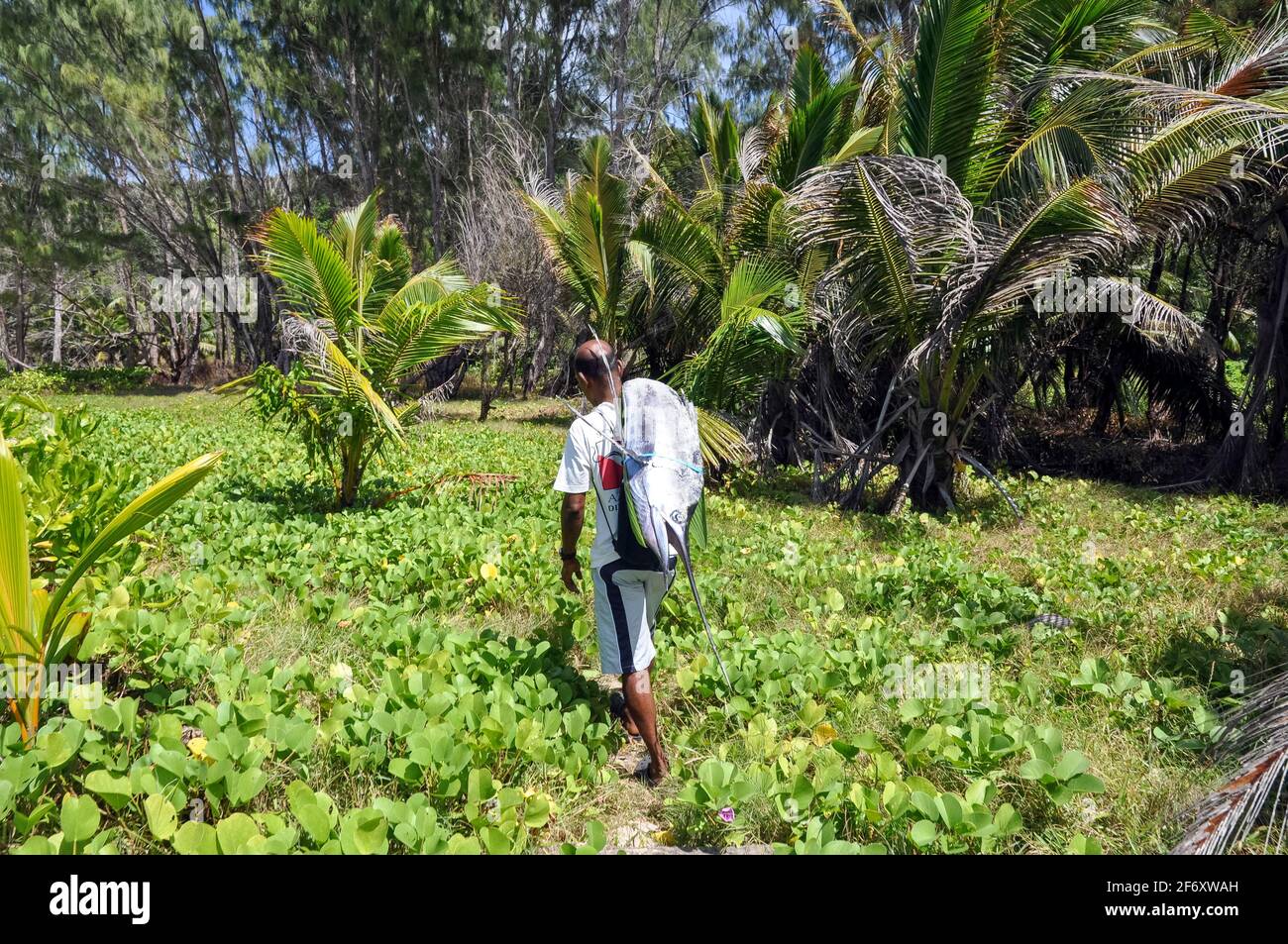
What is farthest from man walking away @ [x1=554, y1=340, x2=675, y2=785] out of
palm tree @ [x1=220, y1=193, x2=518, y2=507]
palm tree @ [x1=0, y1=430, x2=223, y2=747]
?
palm tree @ [x1=220, y1=193, x2=518, y2=507]

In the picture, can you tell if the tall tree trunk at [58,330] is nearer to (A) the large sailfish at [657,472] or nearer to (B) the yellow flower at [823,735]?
(A) the large sailfish at [657,472]

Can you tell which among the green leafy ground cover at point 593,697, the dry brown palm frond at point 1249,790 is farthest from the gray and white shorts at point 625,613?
the dry brown palm frond at point 1249,790

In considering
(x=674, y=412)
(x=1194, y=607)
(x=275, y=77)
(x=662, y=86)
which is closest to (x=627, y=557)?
(x=674, y=412)

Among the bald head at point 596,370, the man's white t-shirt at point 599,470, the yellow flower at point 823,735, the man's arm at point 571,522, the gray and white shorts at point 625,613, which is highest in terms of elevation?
the bald head at point 596,370

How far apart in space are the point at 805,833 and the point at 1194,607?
338cm

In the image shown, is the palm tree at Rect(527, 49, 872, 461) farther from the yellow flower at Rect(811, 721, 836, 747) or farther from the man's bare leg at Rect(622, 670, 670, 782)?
the man's bare leg at Rect(622, 670, 670, 782)

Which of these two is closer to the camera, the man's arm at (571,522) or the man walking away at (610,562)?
the man walking away at (610,562)

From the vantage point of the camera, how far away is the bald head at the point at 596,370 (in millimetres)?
3035

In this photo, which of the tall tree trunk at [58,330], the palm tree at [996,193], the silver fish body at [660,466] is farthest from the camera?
the tall tree trunk at [58,330]

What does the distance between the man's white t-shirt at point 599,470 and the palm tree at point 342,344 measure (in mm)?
3172

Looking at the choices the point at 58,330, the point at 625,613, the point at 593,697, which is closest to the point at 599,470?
the point at 625,613

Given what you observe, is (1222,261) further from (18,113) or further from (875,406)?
(18,113)

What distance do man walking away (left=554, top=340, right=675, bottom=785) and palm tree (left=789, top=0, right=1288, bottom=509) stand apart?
15.3 ft

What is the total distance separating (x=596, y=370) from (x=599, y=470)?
0.39m
